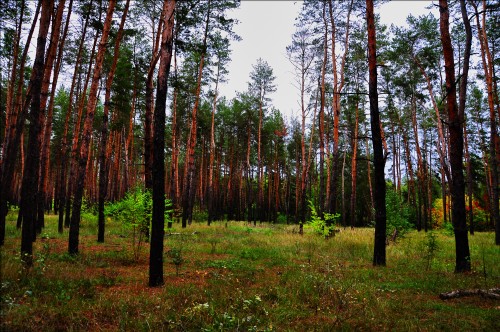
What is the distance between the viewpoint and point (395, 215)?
1373 cm

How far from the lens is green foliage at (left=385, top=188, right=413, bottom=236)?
13.6m

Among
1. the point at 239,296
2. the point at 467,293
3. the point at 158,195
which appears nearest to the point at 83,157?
the point at 158,195

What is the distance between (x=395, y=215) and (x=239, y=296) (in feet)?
37.6

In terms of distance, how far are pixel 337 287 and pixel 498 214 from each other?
12.5 m

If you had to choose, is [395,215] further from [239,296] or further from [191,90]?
[191,90]

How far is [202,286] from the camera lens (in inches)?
223

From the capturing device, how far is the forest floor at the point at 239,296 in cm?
382

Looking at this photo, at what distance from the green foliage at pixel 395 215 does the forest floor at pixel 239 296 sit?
4.79 meters

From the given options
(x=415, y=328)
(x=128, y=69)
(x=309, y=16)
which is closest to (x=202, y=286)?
(x=415, y=328)

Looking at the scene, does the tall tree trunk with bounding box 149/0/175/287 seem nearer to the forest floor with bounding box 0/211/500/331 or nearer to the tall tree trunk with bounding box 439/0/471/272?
the forest floor with bounding box 0/211/500/331

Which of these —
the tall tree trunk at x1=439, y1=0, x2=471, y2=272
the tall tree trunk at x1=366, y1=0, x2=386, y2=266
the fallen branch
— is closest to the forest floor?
the fallen branch

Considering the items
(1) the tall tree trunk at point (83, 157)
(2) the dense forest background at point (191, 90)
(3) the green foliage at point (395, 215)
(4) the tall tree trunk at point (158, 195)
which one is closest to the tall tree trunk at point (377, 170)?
(2) the dense forest background at point (191, 90)

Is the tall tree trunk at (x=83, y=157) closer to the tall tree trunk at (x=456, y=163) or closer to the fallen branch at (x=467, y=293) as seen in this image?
the fallen branch at (x=467, y=293)

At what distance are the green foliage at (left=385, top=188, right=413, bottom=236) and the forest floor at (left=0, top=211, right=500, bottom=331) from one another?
4.79m
